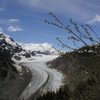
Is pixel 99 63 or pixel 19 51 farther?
pixel 19 51

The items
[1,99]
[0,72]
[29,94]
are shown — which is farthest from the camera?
[0,72]

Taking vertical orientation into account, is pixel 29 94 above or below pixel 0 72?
below

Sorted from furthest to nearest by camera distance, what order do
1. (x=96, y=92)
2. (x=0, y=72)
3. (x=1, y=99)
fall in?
(x=0, y=72), (x=1, y=99), (x=96, y=92)

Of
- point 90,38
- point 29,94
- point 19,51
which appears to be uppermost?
point 19,51

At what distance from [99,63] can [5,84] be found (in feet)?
167

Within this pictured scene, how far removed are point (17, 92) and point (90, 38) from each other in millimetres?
46322

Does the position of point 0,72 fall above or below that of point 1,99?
above

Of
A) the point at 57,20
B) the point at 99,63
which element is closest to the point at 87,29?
the point at 57,20

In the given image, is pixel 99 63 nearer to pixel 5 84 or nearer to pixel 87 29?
pixel 87 29

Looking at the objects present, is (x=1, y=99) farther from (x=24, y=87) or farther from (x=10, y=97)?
(x=24, y=87)

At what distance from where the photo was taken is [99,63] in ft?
18.0

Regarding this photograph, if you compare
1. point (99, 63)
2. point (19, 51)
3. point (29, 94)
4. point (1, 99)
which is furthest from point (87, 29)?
point (19, 51)

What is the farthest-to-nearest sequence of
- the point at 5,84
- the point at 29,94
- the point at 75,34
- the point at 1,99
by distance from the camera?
the point at 5,84 → the point at 29,94 → the point at 1,99 → the point at 75,34

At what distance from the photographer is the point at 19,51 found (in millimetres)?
193375
